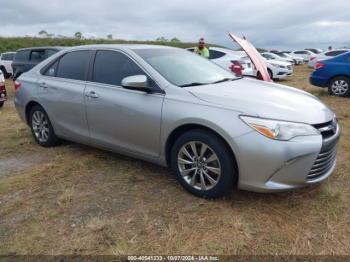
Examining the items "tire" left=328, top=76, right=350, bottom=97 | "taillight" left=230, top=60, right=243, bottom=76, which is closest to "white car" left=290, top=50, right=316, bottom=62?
"taillight" left=230, top=60, right=243, bottom=76

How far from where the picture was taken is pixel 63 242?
299 centimetres

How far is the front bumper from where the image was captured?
3098mm

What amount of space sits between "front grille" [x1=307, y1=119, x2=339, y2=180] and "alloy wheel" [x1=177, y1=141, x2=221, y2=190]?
2.83ft

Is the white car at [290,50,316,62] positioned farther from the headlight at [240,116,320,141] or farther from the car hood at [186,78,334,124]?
the headlight at [240,116,320,141]

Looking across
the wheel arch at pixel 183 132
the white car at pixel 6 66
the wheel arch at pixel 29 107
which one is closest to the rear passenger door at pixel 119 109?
the wheel arch at pixel 183 132

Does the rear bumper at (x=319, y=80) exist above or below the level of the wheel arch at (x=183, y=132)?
below

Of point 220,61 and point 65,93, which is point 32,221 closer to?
→ point 65,93

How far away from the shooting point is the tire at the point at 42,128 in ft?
17.4

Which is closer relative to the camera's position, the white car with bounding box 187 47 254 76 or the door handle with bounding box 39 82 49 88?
the door handle with bounding box 39 82 49 88

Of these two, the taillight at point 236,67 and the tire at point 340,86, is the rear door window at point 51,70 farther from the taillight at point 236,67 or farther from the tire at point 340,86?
the tire at point 340,86

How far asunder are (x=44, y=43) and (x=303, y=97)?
42603 millimetres

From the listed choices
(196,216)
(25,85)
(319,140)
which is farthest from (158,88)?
(25,85)

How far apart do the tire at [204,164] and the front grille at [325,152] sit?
28.6 inches

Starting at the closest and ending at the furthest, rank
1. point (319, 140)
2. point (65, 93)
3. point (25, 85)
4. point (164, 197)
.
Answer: point (319, 140), point (164, 197), point (65, 93), point (25, 85)
